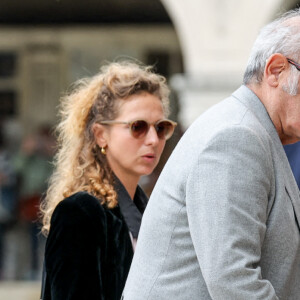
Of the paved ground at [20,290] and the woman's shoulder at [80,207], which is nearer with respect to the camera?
the woman's shoulder at [80,207]

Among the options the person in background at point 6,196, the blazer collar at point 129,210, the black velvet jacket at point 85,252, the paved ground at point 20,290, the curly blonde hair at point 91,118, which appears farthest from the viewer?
the person in background at point 6,196

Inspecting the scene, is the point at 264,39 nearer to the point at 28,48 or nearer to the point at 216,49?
the point at 216,49

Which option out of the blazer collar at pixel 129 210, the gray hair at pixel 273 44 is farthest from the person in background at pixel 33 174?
the gray hair at pixel 273 44

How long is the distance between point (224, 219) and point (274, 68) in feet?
1.35

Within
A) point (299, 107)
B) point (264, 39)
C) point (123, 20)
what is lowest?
point (299, 107)

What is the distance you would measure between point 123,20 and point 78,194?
12580mm

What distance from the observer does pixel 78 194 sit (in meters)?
2.74

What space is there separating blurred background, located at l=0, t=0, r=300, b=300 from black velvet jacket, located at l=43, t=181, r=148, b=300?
8608 mm

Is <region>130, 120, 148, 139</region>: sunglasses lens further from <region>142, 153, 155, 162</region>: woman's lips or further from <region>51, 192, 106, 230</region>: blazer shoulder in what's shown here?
<region>51, 192, 106, 230</region>: blazer shoulder

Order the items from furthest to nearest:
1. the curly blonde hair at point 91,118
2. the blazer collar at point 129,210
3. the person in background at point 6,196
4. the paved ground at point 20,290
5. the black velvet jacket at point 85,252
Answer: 1. the person in background at point 6,196
2. the paved ground at point 20,290
3. the curly blonde hair at point 91,118
4. the blazer collar at point 129,210
5. the black velvet jacket at point 85,252

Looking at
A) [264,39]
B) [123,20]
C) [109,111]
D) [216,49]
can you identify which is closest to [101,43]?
[123,20]

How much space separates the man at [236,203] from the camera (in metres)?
1.98

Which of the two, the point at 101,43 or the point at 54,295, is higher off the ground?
the point at 101,43

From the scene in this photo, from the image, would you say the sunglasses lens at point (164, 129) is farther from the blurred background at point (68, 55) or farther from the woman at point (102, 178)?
the blurred background at point (68, 55)
